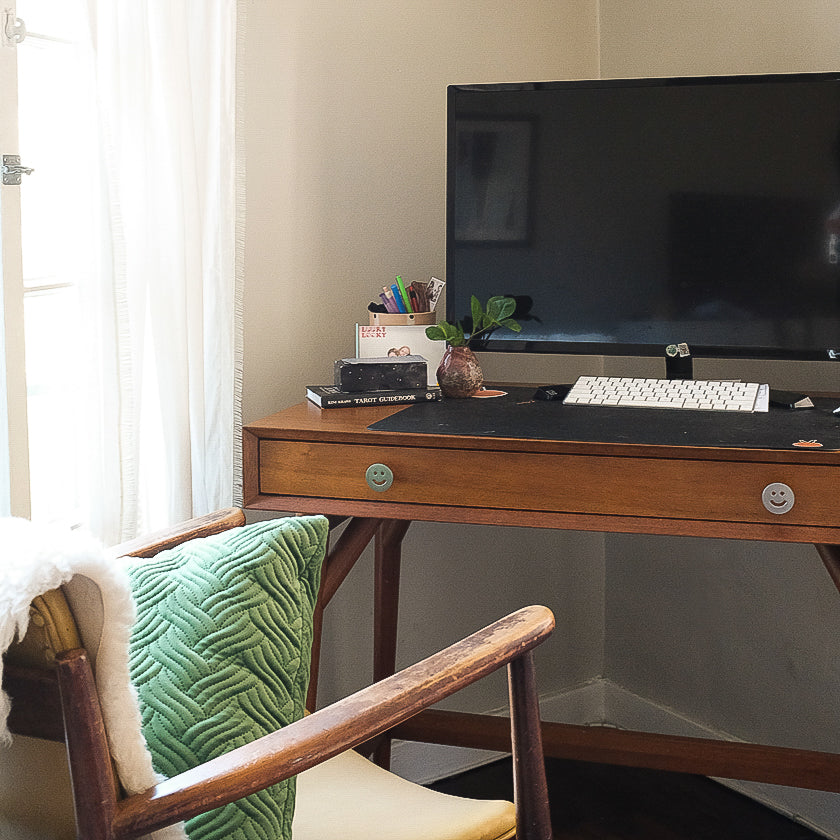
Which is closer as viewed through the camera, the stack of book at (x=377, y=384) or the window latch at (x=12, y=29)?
the window latch at (x=12, y=29)

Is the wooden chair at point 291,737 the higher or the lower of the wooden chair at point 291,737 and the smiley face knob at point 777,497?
the lower

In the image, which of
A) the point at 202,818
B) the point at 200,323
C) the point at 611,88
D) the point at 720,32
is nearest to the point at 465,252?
the point at 611,88

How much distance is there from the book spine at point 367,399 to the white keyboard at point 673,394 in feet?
0.76

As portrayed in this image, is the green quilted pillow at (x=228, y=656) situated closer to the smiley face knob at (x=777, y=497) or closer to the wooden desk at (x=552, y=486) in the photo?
the wooden desk at (x=552, y=486)

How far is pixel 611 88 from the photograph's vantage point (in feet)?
5.49

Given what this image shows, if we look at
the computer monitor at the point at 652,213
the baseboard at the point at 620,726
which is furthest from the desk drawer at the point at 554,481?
the baseboard at the point at 620,726

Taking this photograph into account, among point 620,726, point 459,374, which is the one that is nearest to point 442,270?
point 459,374

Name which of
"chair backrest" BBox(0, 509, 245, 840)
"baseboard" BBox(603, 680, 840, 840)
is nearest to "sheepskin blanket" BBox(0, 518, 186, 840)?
"chair backrest" BBox(0, 509, 245, 840)

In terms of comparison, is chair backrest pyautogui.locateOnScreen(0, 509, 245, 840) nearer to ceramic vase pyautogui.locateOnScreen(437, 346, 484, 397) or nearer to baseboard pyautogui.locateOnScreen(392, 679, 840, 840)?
ceramic vase pyautogui.locateOnScreen(437, 346, 484, 397)

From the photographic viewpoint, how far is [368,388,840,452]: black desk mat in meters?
1.37

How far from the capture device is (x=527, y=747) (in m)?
1.09

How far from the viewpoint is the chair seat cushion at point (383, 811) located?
1125 millimetres

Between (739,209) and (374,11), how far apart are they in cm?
79

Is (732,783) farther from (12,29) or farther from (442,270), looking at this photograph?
(12,29)
